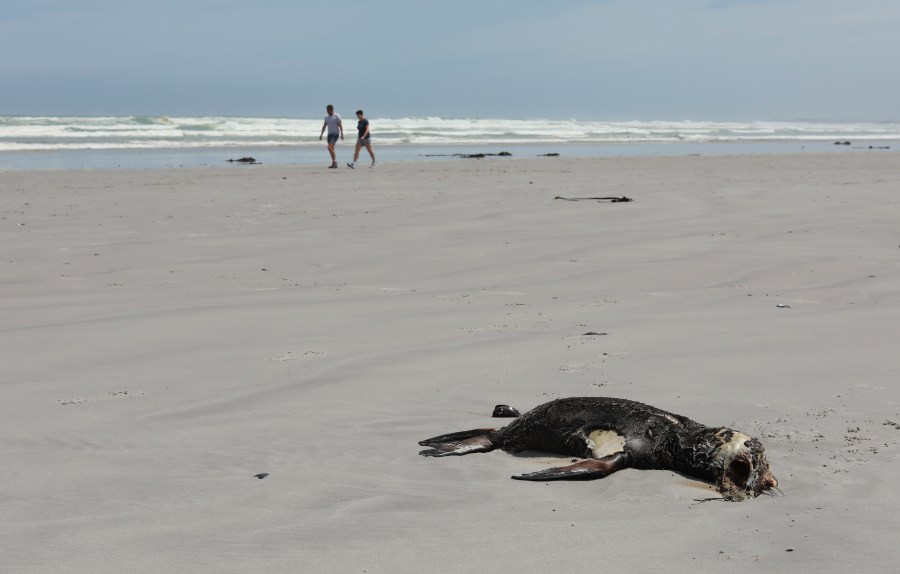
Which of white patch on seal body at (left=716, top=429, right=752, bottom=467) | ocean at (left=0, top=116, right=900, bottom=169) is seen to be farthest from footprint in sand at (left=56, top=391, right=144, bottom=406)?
ocean at (left=0, top=116, right=900, bottom=169)

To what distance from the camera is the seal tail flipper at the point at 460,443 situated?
365cm

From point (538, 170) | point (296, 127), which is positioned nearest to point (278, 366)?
point (538, 170)

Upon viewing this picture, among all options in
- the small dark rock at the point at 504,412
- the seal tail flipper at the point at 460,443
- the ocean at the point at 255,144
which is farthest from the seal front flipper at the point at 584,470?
the ocean at the point at 255,144

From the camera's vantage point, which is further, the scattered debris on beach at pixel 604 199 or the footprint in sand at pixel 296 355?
the scattered debris on beach at pixel 604 199

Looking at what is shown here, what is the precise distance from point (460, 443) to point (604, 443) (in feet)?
1.71

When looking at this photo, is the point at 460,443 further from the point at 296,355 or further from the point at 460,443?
the point at 296,355

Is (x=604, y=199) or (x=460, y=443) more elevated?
(x=604, y=199)

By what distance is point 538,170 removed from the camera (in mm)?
20531

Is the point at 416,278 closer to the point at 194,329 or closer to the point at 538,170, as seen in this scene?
the point at 194,329

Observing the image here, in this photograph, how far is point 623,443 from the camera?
11.6ft

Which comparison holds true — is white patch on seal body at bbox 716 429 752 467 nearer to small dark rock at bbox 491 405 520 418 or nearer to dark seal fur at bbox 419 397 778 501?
dark seal fur at bbox 419 397 778 501

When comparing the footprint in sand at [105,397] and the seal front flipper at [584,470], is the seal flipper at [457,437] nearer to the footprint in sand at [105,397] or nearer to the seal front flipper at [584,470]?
the seal front flipper at [584,470]

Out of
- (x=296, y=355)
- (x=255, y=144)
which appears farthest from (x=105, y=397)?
(x=255, y=144)

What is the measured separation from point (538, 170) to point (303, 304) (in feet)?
47.5
